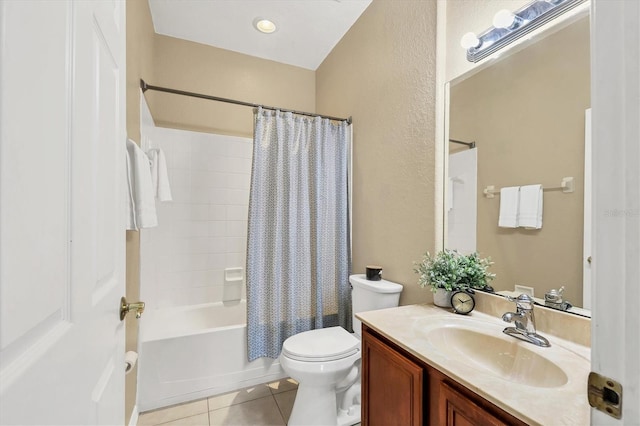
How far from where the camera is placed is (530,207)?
3.62 feet

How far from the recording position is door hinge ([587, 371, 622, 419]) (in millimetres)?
348

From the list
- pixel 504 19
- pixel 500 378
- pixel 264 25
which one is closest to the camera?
pixel 500 378

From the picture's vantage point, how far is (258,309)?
1.94m

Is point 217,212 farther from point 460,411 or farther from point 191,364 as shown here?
point 460,411

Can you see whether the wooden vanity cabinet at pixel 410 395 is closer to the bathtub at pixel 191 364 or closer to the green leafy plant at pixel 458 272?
Result: the green leafy plant at pixel 458 272

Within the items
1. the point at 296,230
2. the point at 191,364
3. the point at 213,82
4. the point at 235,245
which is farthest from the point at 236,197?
the point at 191,364

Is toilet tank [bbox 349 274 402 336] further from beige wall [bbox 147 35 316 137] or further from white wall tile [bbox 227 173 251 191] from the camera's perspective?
beige wall [bbox 147 35 316 137]

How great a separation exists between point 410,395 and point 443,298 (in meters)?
0.53

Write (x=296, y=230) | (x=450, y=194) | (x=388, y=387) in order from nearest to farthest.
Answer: (x=388, y=387), (x=450, y=194), (x=296, y=230)

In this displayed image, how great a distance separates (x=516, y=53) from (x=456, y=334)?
1.19 metres

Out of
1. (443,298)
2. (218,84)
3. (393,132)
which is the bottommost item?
(443,298)

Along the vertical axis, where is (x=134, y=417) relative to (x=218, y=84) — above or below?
below

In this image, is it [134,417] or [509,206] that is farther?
[134,417]

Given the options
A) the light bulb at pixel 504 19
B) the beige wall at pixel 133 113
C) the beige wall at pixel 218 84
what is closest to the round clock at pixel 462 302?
the light bulb at pixel 504 19
